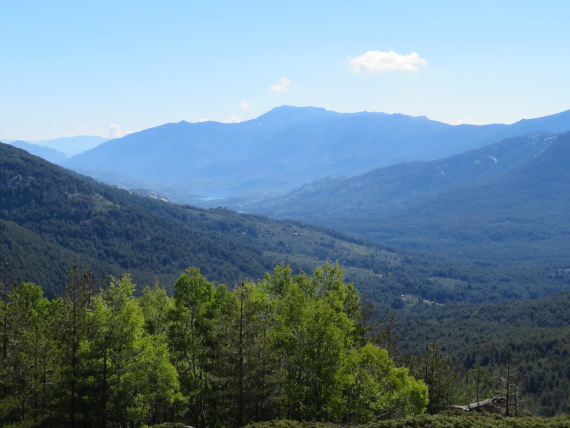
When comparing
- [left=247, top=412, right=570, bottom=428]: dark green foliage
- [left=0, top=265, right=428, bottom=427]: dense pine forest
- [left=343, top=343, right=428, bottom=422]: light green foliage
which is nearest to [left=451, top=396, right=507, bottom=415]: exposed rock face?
[left=247, top=412, right=570, bottom=428]: dark green foliage

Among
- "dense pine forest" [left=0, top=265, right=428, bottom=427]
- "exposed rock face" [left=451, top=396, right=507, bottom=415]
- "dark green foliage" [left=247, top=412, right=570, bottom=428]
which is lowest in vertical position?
"exposed rock face" [left=451, top=396, right=507, bottom=415]

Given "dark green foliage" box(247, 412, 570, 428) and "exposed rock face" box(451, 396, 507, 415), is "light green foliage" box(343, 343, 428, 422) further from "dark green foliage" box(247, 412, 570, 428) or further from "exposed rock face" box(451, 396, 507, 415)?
"exposed rock face" box(451, 396, 507, 415)

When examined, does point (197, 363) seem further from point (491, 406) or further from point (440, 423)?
point (491, 406)

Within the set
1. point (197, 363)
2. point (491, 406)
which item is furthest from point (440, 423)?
point (491, 406)

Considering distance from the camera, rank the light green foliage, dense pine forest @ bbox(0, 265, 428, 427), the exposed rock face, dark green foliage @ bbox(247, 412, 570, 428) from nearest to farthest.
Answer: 1. dark green foliage @ bbox(247, 412, 570, 428)
2. dense pine forest @ bbox(0, 265, 428, 427)
3. the light green foliage
4. the exposed rock face

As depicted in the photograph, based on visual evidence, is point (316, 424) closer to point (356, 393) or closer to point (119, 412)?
point (356, 393)

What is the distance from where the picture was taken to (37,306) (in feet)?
156

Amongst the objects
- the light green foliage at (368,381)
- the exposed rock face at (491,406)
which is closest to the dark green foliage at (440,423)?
the light green foliage at (368,381)

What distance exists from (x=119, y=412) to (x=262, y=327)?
40.6ft

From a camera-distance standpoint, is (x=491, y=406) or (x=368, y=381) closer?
(x=368, y=381)

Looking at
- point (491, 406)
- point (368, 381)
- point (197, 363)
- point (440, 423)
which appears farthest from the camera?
point (491, 406)

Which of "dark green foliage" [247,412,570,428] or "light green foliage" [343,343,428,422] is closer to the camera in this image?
"dark green foliage" [247,412,570,428]

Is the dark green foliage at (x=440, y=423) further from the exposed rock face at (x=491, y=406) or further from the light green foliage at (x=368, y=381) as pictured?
the exposed rock face at (x=491, y=406)

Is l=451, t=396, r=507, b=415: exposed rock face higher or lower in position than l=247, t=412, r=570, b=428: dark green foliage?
lower
